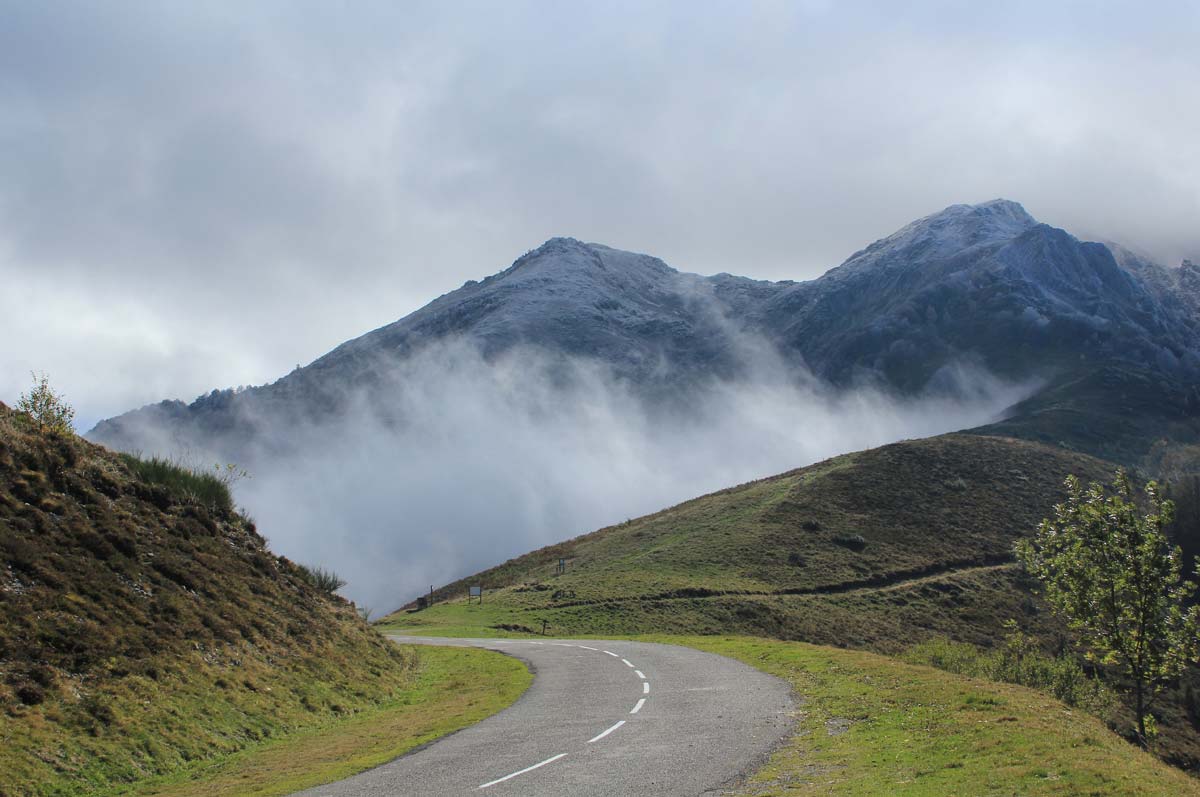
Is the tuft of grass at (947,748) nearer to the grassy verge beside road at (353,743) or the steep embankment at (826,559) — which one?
the grassy verge beside road at (353,743)

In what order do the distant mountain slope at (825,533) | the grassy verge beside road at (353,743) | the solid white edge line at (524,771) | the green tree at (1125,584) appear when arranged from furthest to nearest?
the distant mountain slope at (825,533) → the green tree at (1125,584) → the grassy verge beside road at (353,743) → the solid white edge line at (524,771)

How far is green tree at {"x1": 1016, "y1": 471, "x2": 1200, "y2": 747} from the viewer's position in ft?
93.6

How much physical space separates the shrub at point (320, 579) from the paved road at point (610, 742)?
15.3 meters

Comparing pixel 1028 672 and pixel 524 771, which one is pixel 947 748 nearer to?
pixel 524 771

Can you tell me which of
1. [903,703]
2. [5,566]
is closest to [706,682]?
[903,703]

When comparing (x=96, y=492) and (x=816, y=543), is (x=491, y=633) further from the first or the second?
(x=816, y=543)

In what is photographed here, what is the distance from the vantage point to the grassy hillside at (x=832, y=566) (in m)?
67.6

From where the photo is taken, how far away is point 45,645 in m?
20.3

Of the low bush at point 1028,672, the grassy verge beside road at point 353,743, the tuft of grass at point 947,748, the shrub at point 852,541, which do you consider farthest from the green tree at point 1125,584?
the shrub at point 852,541

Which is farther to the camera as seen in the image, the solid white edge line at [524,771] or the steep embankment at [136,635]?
the steep embankment at [136,635]

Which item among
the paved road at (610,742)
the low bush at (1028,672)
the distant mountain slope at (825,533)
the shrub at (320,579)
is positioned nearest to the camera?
the paved road at (610,742)

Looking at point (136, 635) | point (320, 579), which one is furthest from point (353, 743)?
point (320, 579)

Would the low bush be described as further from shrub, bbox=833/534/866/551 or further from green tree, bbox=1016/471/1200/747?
shrub, bbox=833/534/866/551

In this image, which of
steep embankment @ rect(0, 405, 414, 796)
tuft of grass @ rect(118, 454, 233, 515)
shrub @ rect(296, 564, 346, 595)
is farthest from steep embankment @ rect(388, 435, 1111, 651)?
steep embankment @ rect(0, 405, 414, 796)
